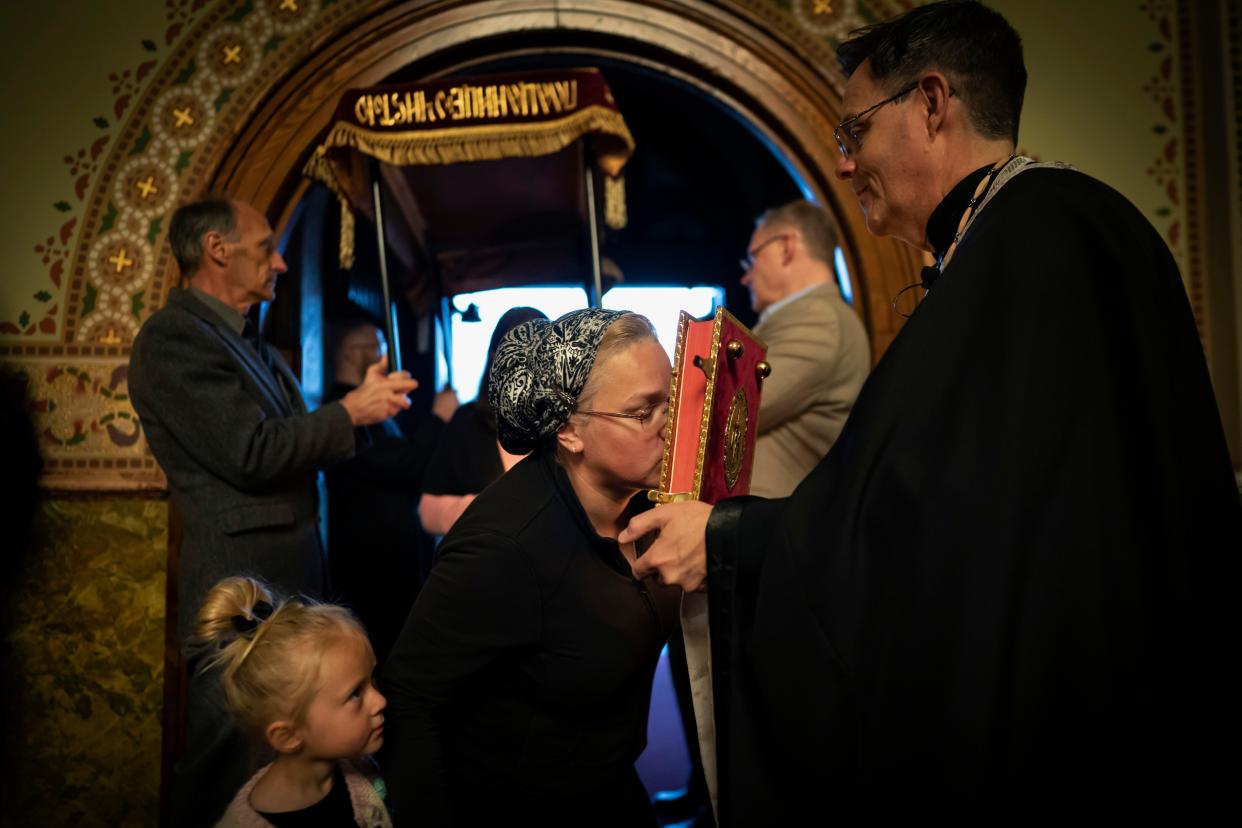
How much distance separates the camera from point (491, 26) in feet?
13.8

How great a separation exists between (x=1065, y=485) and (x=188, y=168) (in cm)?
367

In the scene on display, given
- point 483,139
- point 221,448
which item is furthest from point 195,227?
point 483,139

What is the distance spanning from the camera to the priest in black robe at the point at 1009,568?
1430 millimetres

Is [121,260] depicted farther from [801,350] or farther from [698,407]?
[698,407]

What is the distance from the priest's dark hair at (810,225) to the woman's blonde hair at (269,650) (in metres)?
2.36

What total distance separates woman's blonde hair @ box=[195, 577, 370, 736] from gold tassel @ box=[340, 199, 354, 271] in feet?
6.88

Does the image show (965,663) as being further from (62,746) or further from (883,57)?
(62,746)

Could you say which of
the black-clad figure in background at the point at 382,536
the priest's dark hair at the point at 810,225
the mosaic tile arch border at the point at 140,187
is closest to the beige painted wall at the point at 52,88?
the mosaic tile arch border at the point at 140,187

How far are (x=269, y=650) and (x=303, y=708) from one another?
0.43ft

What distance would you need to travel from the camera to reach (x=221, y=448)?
2.98 metres

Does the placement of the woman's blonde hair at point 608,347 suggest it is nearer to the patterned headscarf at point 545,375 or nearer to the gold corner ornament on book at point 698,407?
the patterned headscarf at point 545,375

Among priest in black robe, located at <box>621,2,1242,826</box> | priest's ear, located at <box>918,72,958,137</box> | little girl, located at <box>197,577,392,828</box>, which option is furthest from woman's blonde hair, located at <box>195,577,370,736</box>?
priest's ear, located at <box>918,72,958,137</box>

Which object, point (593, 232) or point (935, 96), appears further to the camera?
point (593, 232)

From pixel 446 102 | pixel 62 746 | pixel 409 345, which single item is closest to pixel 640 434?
pixel 446 102
